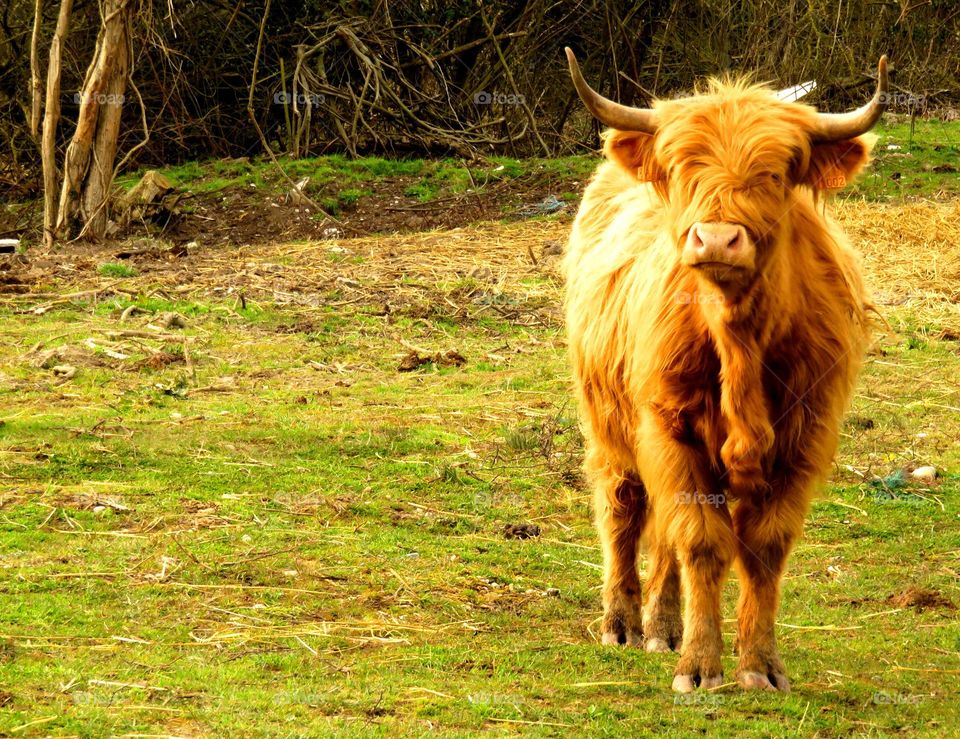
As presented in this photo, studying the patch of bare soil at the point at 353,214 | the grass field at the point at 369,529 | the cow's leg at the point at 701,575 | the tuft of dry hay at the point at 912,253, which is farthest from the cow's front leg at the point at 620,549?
the patch of bare soil at the point at 353,214

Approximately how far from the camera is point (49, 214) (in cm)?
1326

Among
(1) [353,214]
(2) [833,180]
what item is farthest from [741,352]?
(1) [353,214]

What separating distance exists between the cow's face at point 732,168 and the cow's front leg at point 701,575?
31.0 inches

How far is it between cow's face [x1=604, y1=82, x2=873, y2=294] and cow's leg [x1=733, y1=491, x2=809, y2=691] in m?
0.85

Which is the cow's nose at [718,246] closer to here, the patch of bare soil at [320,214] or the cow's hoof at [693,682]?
the cow's hoof at [693,682]

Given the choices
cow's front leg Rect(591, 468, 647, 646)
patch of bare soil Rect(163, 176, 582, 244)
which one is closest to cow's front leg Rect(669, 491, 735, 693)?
cow's front leg Rect(591, 468, 647, 646)

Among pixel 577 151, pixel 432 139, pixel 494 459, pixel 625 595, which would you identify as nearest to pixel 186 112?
pixel 432 139

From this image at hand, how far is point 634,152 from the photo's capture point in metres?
4.63

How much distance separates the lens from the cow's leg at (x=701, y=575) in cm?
443

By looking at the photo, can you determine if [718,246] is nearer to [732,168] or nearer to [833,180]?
[732,168]

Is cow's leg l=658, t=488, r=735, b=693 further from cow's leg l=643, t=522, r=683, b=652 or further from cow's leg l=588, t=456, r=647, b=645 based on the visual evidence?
cow's leg l=588, t=456, r=647, b=645

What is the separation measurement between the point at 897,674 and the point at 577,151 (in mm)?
14080

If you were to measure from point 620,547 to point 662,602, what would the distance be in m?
0.31

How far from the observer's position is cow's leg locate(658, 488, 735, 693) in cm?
443
